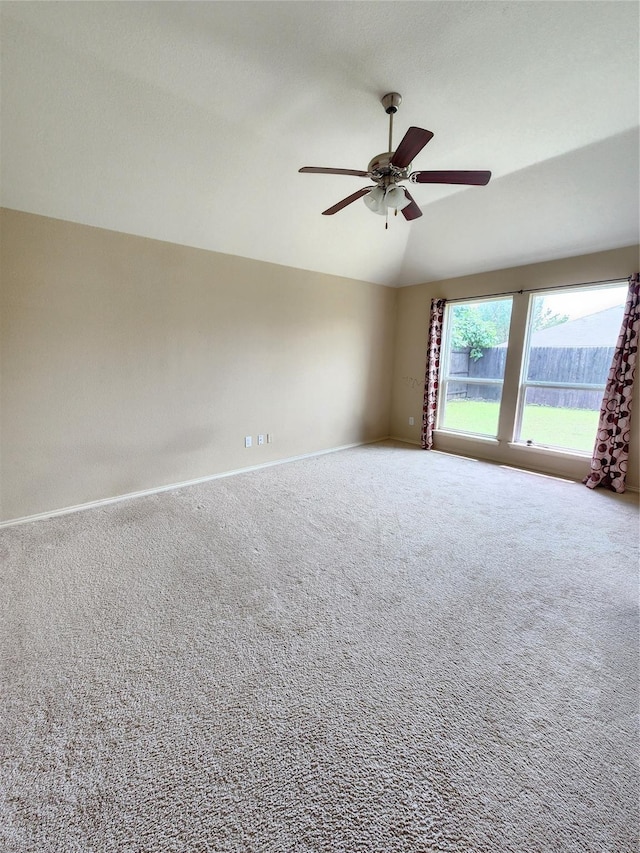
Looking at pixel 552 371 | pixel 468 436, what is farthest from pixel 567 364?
pixel 468 436

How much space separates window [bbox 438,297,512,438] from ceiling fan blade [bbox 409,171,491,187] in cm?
281

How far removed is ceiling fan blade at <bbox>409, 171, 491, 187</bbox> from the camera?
2059 mm

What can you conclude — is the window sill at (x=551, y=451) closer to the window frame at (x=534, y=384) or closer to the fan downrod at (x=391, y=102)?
the window frame at (x=534, y=384)

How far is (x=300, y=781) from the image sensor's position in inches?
45.6

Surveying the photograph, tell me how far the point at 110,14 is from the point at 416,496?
381 centimetres

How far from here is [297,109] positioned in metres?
2.41

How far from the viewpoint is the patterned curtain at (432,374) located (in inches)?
200

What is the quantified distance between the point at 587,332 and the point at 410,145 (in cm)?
331

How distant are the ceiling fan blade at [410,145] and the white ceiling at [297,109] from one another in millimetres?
583

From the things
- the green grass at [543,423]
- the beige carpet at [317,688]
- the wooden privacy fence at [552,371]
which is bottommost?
the beige carpet at [317,688]

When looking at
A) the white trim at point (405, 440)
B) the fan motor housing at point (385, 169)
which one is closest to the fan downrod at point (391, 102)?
the fan motor housing at point (385, 169)

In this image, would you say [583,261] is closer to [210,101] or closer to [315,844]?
[210,101]

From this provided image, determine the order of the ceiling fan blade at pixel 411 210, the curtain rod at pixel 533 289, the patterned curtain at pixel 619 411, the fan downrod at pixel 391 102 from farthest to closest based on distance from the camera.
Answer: the curtain rod at pixel 533 289 < the patterned curtain at pixel 619 411 < the ceiling fan blade at pixel 411 210 < the fan downrod at pixel 391 102

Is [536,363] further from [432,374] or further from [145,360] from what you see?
[145,360]
